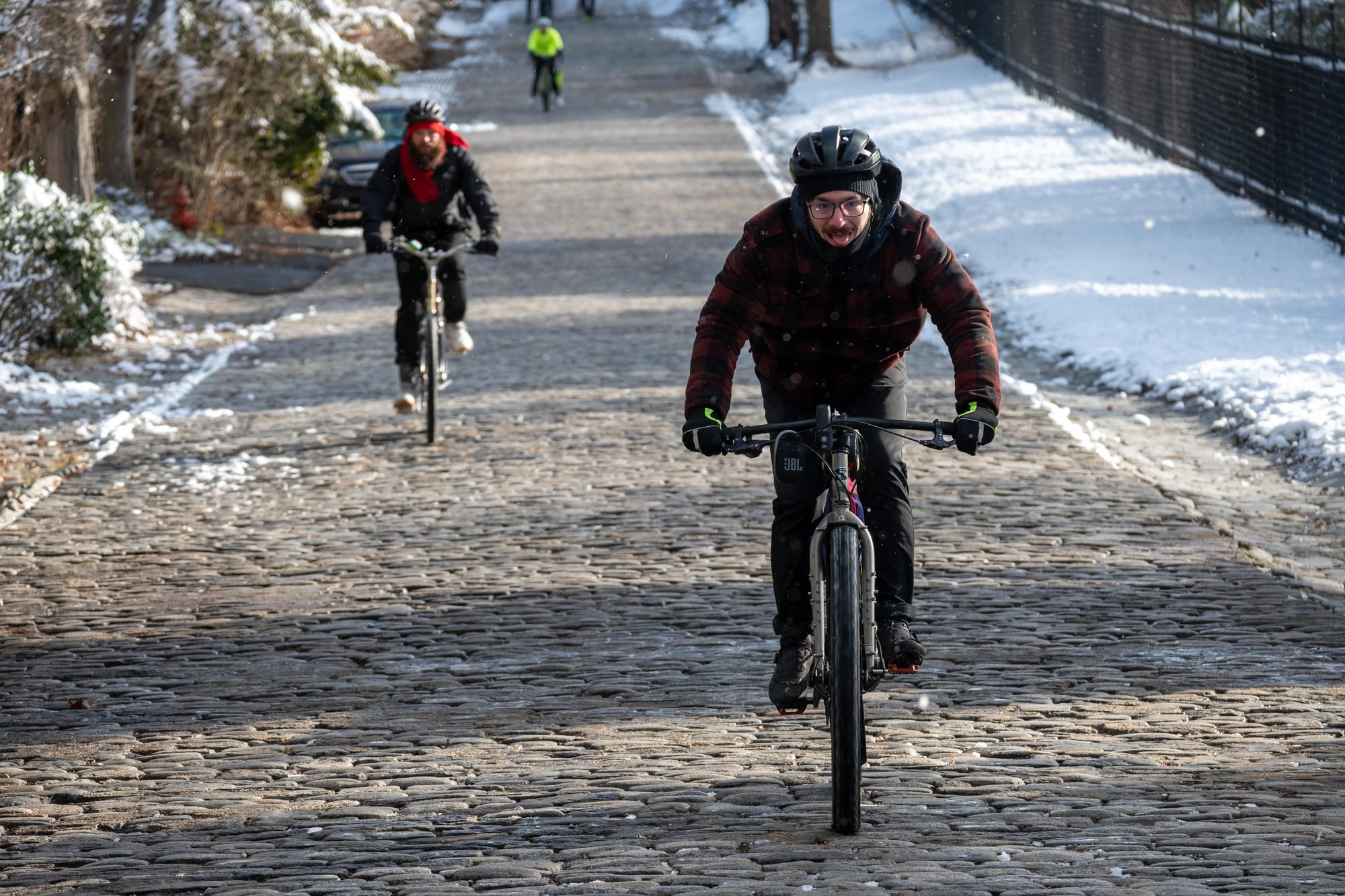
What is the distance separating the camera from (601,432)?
38.5 feet

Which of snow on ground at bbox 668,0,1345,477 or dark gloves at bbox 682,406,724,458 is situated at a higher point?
dark gloves at bbox 682,406,724,458

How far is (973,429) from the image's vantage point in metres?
5.19

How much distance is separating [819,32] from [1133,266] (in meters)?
29.2

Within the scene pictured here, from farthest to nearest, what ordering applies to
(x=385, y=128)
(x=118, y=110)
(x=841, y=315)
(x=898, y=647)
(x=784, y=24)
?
(x=784, y=24), (x=385, y=128), (x=118, y=110), (x=841, y=315), (x=898, y=647)

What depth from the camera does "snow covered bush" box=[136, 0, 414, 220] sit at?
76.5 ft

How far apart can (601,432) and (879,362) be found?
5.94 m

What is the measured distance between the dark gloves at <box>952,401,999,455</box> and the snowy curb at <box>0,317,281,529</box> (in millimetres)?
6285

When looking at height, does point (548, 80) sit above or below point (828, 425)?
below

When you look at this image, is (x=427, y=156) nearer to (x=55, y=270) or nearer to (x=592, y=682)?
(x=55, y=270)

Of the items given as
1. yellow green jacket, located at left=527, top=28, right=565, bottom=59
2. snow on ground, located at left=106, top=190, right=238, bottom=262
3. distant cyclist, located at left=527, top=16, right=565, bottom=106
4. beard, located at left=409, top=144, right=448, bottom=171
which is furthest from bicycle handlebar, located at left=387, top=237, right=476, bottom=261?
yellow green jacket, located at left=527, top=28, right=565, bottom=59

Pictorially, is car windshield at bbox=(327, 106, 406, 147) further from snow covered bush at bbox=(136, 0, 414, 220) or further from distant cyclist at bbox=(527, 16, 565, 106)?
distant cyclist at bbox=(527, 16, 565, 106)

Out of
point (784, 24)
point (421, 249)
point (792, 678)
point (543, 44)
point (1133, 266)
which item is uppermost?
point (784, 24)

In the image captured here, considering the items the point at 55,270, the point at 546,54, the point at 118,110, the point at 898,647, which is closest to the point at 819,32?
the point at 546,54

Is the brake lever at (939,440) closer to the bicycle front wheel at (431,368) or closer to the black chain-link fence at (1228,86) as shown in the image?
the bicycle front wheel at (431,368)
